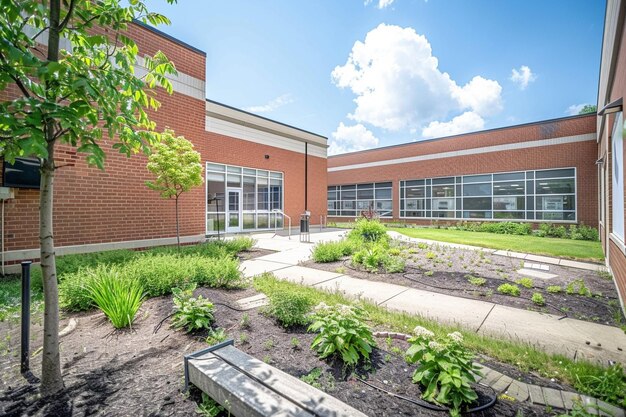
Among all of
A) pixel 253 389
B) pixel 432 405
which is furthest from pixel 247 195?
pixel 432 405

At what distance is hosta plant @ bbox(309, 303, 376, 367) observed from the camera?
2.61 m

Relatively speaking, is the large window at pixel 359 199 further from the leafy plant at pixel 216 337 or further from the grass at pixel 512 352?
the leafy plant at pixel 216 337

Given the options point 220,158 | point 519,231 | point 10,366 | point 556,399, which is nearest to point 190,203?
point 220,158

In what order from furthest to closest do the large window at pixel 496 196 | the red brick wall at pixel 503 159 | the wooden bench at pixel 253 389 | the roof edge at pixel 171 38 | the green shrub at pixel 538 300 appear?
the large window at pixel 496 196 → the red brick wall at pixel 503 159 → the roof edge at pixel 171 38 → the green shrub at pixel 538 300 → the wooden bench at pixel 253 389

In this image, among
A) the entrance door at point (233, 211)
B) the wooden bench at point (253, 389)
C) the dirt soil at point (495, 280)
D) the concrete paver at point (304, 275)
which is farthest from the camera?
the entrance door at point (233, 211)

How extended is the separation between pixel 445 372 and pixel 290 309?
1894 mm

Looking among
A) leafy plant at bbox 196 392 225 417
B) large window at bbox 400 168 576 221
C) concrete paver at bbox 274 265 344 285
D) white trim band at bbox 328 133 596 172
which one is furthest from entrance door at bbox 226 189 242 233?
white trim band at bbox 328 133 596 172

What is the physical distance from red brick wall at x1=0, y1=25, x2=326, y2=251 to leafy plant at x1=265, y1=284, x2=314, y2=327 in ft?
17.9

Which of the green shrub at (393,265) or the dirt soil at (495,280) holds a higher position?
the green shrub at (393,265)

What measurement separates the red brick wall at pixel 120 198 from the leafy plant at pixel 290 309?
5469mm

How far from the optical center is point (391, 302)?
187 inches

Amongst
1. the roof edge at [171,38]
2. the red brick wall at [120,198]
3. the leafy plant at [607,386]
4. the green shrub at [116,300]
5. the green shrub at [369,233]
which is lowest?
the leafy plant at [607,386]

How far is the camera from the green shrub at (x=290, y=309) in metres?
3.46

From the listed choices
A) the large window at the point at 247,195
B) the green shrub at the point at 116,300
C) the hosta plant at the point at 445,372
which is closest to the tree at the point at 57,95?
the green shrub at the point at 116,300
